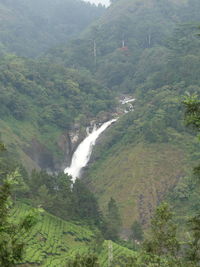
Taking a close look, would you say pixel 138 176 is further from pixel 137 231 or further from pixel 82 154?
pixel 82 154

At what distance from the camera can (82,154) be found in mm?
61531

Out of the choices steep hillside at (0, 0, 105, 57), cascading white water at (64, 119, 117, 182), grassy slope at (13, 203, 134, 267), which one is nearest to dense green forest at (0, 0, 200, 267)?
grassy slope at (13, 203, 134, 267)

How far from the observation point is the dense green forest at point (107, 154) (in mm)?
12195

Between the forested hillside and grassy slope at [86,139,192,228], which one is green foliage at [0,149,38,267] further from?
grassy slope at [86,139,192,228]

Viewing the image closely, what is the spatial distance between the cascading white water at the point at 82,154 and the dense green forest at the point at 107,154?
1.39m

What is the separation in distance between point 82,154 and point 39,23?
367 ft

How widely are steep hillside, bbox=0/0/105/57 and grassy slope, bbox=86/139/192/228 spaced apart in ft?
242

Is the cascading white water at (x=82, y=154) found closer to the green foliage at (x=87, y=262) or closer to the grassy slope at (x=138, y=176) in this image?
the grassy slope at (x=138, y=176)

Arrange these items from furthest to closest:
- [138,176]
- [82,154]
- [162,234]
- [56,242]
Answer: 1. [82,154]
2. [138,176]
3. [56,242]
4. [162,234]

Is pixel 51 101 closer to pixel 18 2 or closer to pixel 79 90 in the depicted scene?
pixel 79 90

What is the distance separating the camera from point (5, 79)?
218ft

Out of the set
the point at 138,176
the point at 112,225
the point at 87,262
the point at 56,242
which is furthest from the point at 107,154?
the point at 87,262

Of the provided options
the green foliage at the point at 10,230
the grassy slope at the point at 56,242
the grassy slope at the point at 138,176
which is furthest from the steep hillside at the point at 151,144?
the green foliage at the point at 10,230

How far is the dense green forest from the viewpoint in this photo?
12195 mm
